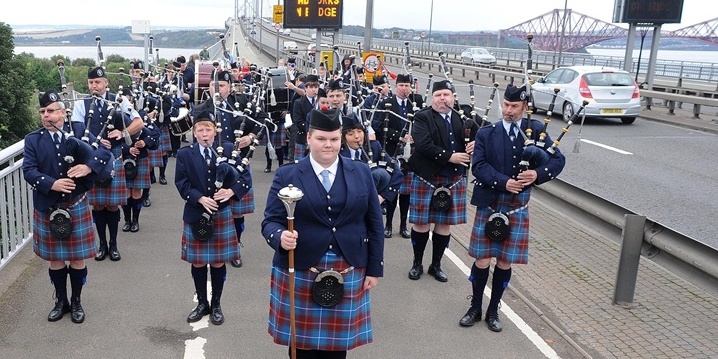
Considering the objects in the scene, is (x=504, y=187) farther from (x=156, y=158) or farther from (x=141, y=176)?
(x=156, y=158)

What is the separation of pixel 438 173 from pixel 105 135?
3.29 meters

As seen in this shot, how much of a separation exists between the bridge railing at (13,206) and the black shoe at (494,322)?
420cm

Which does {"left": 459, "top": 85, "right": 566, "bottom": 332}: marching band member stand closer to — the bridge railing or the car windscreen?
the bridge railing

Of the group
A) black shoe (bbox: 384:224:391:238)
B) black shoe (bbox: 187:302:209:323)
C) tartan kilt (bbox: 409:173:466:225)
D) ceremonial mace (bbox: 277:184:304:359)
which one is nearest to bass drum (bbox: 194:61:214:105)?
black shoe (bbox: 384:224:391:238)

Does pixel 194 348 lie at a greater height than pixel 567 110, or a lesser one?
lesser

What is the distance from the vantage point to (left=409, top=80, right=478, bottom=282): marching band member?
218 inches

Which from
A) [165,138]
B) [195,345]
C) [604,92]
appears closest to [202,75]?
[165,138]

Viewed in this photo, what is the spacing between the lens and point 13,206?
605cm

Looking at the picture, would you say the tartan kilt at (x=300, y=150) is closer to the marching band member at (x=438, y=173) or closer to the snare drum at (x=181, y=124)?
the snare drum at (x=181, y=124)

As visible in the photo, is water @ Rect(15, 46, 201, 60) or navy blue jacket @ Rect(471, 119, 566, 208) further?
water @ Rect(15, 46, 201, 60)

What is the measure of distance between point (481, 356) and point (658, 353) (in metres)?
1.26

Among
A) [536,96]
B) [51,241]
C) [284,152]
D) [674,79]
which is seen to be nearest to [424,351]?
[51,241]

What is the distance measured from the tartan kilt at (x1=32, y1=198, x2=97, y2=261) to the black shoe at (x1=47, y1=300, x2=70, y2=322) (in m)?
0.37

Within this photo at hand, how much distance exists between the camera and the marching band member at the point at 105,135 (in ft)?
19.9
